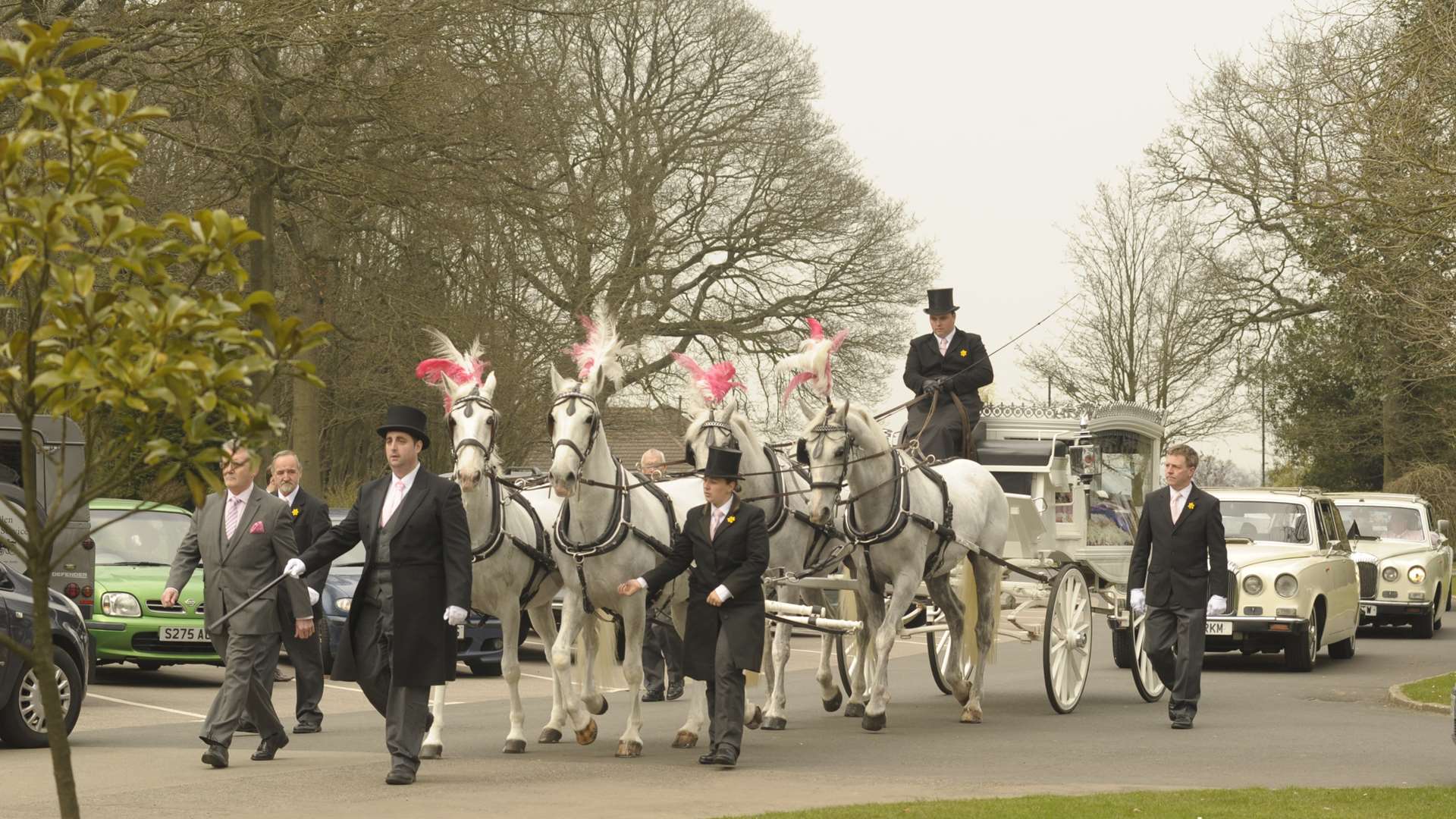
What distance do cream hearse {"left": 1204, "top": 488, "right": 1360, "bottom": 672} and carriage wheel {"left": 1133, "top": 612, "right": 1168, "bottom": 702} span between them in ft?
4.85

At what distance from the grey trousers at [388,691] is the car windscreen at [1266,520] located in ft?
40.3

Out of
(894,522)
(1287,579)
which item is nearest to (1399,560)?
(1287,579)

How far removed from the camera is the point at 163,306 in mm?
5211

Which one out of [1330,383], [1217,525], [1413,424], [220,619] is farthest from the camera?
[1330,383]

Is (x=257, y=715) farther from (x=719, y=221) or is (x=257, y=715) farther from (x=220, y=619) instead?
(x=719, y=221)

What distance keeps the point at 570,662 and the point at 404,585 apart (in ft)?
6.21

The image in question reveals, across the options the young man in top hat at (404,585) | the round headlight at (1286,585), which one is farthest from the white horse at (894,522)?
the round headlight at (1286,585)

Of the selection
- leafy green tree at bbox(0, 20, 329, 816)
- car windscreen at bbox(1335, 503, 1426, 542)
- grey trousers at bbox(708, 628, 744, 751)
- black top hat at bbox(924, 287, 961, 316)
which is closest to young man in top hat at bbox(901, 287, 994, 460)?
black top hat at bbox(924, 287, 961, 316)

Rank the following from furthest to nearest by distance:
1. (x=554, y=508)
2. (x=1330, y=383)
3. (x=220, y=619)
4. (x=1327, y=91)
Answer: (x=1330, y=383), (x=1327, y=91), (x=554, y=508), (x=220, y=619)

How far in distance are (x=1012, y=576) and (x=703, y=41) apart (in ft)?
82.7

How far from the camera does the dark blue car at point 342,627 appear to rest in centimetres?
1709

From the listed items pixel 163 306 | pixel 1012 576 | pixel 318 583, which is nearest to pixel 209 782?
pixel 318 583

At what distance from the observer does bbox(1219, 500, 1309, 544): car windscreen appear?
66.0 ft

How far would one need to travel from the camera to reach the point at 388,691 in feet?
33.8
